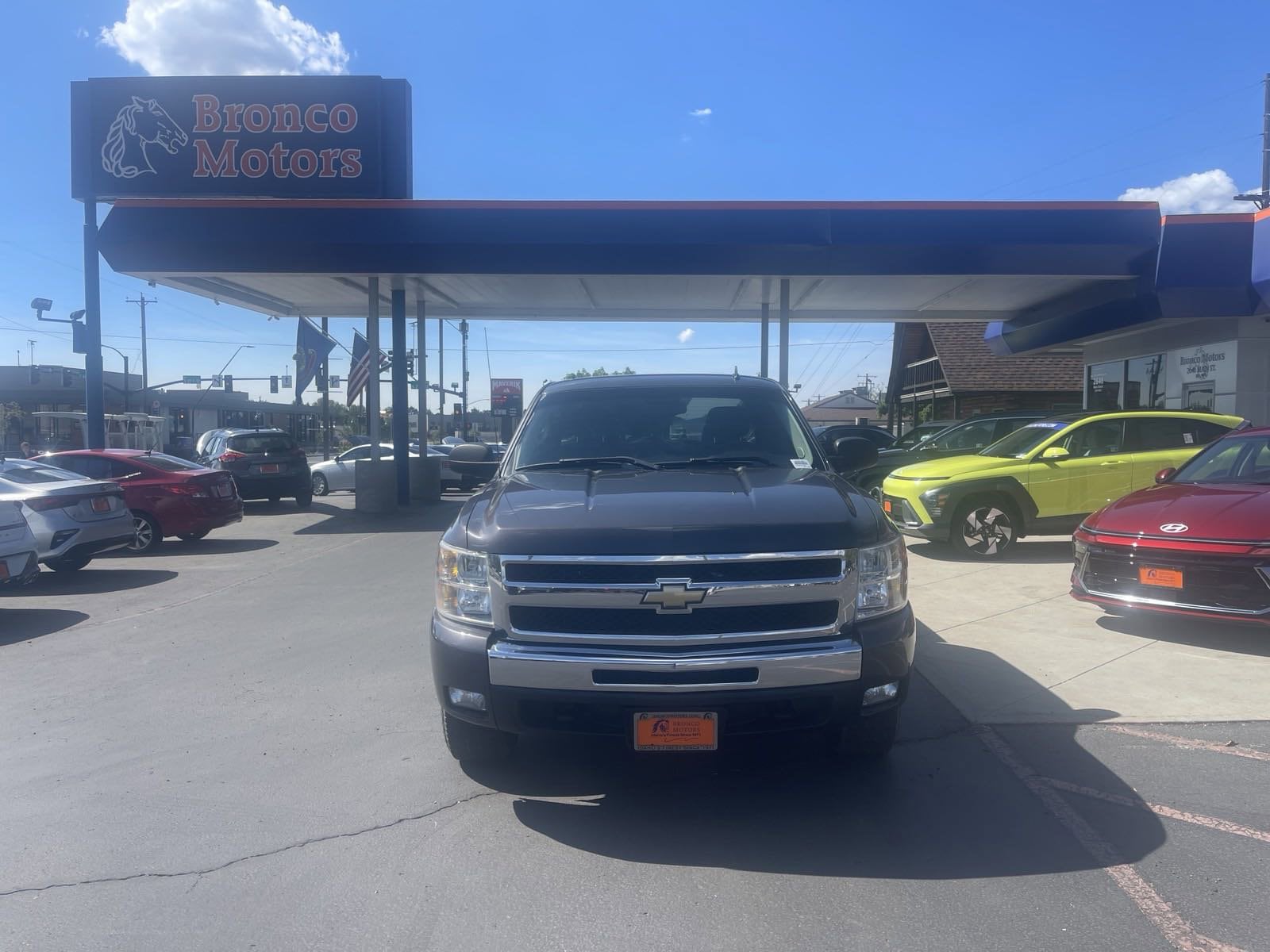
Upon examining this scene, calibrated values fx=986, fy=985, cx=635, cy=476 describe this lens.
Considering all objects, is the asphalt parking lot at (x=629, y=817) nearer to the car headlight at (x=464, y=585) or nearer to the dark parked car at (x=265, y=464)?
the car headlight at (x=464, y=585)

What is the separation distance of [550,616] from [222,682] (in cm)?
356

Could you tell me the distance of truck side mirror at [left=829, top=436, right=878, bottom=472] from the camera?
590cm

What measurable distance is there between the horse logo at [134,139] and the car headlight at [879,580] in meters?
17.8

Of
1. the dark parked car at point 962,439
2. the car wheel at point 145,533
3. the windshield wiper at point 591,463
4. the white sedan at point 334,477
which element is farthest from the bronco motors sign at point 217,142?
the windshield wiper at point 591,463

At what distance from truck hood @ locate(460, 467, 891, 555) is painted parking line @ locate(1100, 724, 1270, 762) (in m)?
2.10

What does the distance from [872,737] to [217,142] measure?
17.7 metres

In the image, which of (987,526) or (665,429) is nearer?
(665,429)

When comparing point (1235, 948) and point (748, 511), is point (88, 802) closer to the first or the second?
point (748, 511)

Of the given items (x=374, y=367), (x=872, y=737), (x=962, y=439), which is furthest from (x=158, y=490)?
(x=962, y=439)

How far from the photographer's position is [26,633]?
8.41m

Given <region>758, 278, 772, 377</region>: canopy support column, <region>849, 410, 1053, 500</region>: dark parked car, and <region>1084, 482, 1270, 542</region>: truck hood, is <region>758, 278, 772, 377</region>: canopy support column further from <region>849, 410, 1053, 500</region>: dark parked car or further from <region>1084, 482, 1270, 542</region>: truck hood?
<region>1084, 482, 1270, 542</region>: truck hood

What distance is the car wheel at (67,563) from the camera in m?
11.1

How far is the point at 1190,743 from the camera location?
16.8 feet

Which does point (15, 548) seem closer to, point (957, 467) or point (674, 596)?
point (674, 596)
